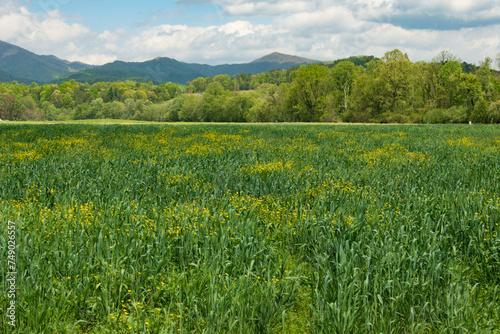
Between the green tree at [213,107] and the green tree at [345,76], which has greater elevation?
the green tree at [345,76]

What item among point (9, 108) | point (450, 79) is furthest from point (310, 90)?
point (9, 108)

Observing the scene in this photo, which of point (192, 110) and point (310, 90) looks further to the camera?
point (192, 110)

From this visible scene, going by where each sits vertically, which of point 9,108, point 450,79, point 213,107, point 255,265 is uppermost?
point 450,79

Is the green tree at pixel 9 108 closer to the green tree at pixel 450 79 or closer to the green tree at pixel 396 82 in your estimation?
the green tree at pixel 396 82

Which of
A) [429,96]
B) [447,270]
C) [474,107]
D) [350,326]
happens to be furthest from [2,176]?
[429,96]

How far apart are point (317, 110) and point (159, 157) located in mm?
82415

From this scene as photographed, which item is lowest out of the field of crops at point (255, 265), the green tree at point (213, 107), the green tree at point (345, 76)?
the field of crops at point (255, 265)

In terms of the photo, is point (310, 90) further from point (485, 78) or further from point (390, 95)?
point (485, 78)

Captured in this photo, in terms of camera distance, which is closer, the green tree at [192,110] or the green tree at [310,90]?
the green tree at [310,90]

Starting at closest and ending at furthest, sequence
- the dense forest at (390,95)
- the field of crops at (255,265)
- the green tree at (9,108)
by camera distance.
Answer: the field of crops at (255,265), the dense forest at (390,95), the green tree at (9,108)

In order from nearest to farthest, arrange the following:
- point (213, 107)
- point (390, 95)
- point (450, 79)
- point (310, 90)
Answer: point (450, 79) → point (390, 95) → point (310, 90) → point (213, 107)

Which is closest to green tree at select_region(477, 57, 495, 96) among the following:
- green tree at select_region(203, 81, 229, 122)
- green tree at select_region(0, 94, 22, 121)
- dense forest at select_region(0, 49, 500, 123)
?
dense forest at select_region(0, 49, 500, 123)

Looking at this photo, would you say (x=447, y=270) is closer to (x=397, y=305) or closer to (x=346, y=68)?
(x=397, y=305)

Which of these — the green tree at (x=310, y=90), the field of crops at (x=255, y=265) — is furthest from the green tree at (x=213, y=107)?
the field of crops at (x=255, y=265)
